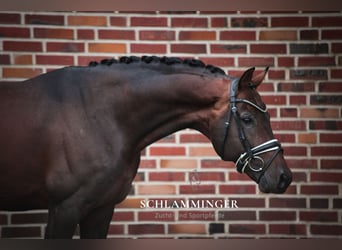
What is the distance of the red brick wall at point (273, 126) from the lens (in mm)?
2826

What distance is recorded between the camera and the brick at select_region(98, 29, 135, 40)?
111 inches

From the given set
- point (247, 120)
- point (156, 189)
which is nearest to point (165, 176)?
point (156, 189)

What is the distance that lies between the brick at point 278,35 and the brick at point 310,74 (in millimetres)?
185

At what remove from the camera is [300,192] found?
288 centimetres

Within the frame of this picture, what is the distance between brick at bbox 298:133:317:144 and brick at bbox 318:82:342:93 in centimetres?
24

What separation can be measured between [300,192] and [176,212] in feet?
2.25

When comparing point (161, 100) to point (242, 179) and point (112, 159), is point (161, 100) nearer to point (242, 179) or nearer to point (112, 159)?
point (112, 159)

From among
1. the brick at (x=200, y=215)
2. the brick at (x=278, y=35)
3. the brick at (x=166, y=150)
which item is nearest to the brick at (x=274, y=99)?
the brick at (x=278, y=35)

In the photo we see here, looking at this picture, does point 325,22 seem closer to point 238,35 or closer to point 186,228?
point 238,35

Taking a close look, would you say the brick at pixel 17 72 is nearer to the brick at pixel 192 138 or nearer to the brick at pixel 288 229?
the brick at pixel 192 138

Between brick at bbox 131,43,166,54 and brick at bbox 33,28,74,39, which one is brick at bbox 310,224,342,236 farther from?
brick at bbox 33,28,74,39

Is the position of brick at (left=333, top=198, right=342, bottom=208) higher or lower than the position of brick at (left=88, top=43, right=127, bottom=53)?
lower

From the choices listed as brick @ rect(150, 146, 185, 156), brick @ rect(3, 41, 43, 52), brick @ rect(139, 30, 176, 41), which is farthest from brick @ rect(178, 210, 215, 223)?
brick @ rect(3, 41, 43, 52)

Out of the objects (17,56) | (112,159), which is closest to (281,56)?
(112,159)
